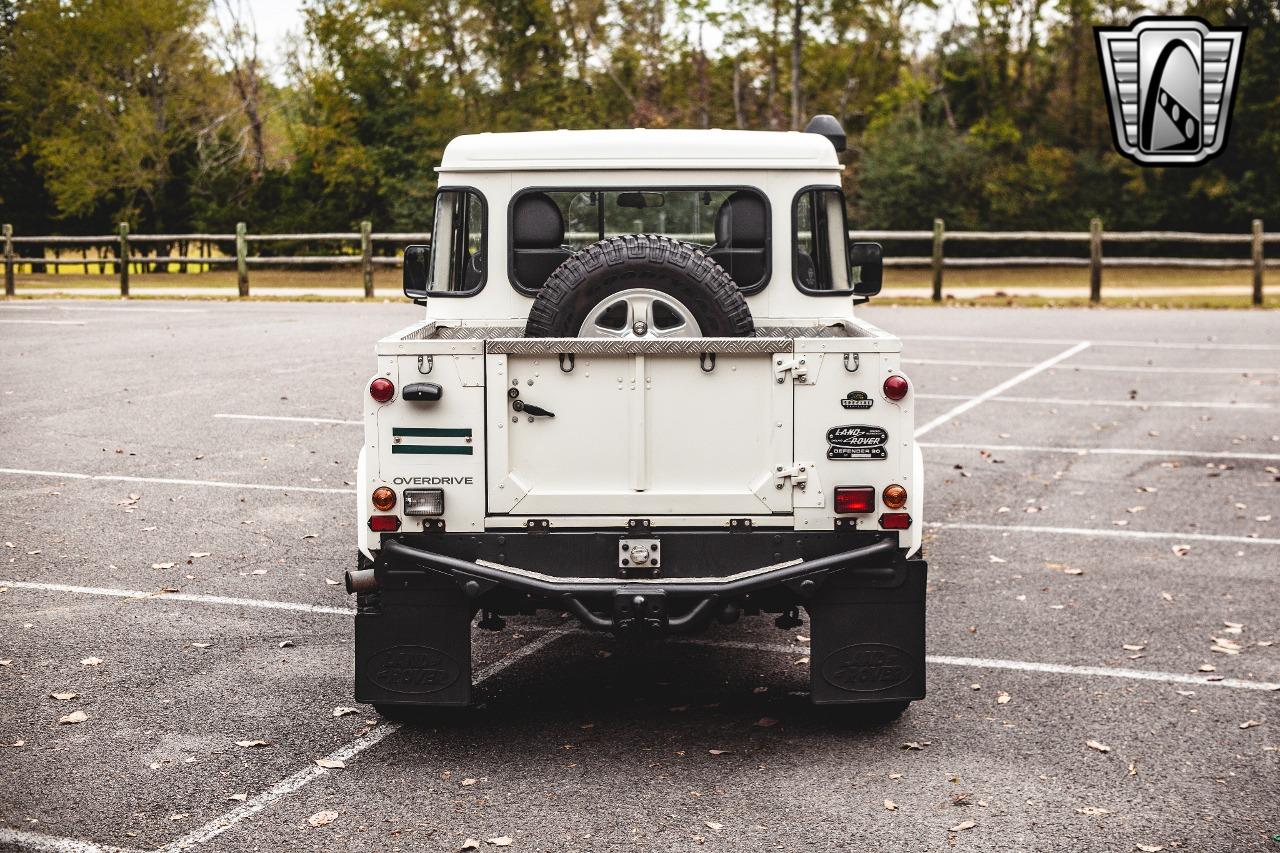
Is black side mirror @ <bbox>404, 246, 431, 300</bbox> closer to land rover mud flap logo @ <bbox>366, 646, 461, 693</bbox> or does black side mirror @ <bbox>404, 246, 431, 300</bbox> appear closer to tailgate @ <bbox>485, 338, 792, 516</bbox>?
tailgate @ <bbox>485, 338, 792, 516</bbox>

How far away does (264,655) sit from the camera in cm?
655

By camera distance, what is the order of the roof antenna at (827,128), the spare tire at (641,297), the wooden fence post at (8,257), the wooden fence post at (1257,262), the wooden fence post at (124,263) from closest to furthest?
the spare tire at (641,297) < the roof antenna at (827,128) < the wooden fence post at (1257,262) < the wooden fence post at (124,263) < the wooden fence post at (8,257)

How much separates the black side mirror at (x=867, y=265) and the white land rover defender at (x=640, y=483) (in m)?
1.80

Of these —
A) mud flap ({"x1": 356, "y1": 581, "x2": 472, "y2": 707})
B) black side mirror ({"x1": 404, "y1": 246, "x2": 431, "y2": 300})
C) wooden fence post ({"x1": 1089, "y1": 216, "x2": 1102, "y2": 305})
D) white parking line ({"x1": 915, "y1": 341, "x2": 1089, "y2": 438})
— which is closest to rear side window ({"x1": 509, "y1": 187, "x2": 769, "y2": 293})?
black side mirror ({"x1": 404, "y1": 246, "x2": 431, "y2": 300})

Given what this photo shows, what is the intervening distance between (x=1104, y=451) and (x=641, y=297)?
7.48 meters

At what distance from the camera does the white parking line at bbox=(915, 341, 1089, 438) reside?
1332 cm

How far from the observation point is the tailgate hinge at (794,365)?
527 centimetres

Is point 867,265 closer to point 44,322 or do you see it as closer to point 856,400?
point 856,400

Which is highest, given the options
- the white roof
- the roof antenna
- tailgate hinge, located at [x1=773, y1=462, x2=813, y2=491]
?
the roof antenna

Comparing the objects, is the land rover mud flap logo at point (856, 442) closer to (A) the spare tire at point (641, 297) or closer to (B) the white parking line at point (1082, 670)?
(A) the spare tire at point (641, 297)

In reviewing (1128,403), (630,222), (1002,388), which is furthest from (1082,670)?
(1002,388)

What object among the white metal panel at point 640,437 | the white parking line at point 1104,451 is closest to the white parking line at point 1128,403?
the white parking line at point 1104,451

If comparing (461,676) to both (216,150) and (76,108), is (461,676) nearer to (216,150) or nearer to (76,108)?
(216,150)
